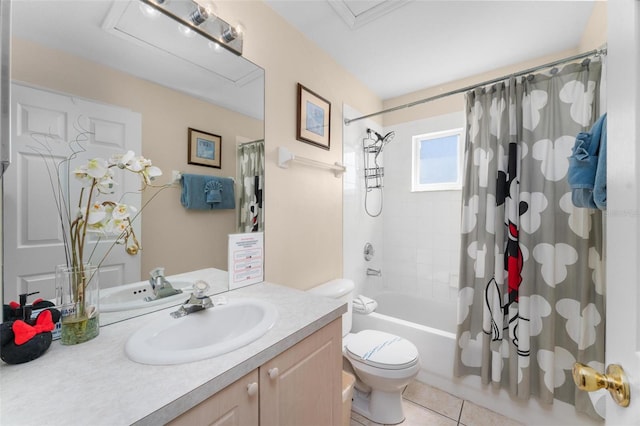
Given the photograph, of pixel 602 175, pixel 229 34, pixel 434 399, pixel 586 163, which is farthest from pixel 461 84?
pixel 434 399

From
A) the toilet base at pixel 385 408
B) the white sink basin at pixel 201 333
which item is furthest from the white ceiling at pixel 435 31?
the toilet base at pixel 385 408

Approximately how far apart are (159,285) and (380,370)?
1216 millimetres

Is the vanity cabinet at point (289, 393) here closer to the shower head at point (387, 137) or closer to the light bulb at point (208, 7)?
the light bulb at point (208, 7)

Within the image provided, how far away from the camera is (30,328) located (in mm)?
669

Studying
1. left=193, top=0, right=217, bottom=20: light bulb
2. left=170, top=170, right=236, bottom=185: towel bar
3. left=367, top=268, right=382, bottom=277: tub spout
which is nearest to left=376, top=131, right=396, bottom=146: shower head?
left=367, top=268, right=382, bottom=277: tub spout

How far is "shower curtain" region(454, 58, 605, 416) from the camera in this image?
55.7 inches

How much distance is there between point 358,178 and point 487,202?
107 cm

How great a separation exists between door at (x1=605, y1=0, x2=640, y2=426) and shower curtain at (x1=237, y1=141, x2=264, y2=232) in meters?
1.30

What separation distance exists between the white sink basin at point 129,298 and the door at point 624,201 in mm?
1309

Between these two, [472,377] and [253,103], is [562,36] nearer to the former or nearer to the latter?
[253,103]

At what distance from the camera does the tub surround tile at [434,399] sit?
1.63 meters

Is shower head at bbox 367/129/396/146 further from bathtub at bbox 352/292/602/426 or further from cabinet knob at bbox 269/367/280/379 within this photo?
cabinet knob at bbox 269/367/280/379

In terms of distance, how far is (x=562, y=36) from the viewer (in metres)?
1.80

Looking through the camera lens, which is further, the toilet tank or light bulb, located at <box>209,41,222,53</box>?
the toilet tank
